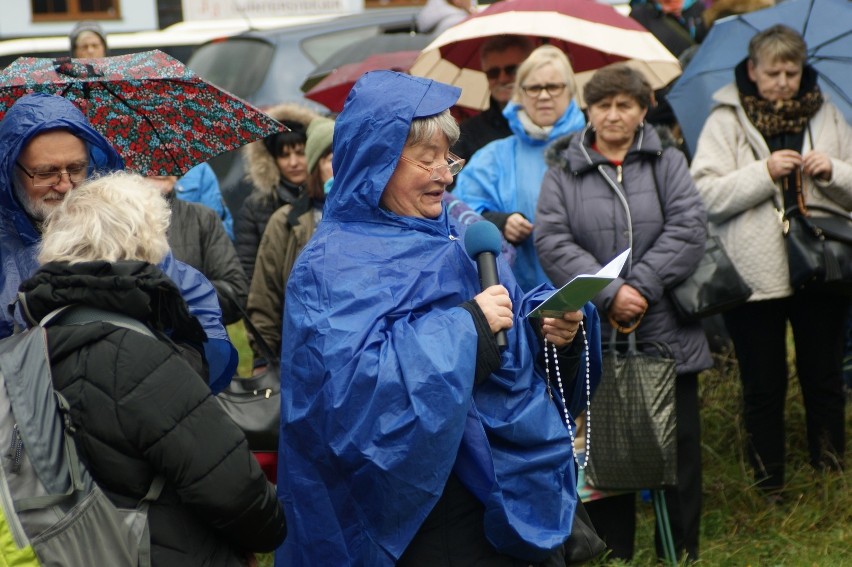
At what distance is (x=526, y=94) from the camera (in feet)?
19.8

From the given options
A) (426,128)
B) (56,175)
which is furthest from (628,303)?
(56,175)

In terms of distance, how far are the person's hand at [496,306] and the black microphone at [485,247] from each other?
0.05 meters

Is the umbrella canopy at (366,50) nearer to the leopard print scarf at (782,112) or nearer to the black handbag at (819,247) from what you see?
the leopard print scarf at (782,112)

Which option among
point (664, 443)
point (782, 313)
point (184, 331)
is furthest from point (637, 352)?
point (184, 331)

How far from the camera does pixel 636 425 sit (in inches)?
203

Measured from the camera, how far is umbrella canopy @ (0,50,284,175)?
4.33 m

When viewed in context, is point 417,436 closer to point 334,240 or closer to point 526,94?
point 334,240

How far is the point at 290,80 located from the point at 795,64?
4.72 meters

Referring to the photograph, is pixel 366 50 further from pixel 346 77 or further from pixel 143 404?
pixel 143 404

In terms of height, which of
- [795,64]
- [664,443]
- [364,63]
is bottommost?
[664,443]

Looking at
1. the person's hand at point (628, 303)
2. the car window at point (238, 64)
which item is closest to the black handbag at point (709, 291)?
the person's hand at point (628, 303)

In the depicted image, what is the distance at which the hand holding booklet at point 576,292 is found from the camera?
309 centimetres

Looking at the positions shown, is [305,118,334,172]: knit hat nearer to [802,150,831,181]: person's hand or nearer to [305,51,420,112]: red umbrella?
[305,51,420,112]: red umbrella

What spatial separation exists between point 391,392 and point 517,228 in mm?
2562
